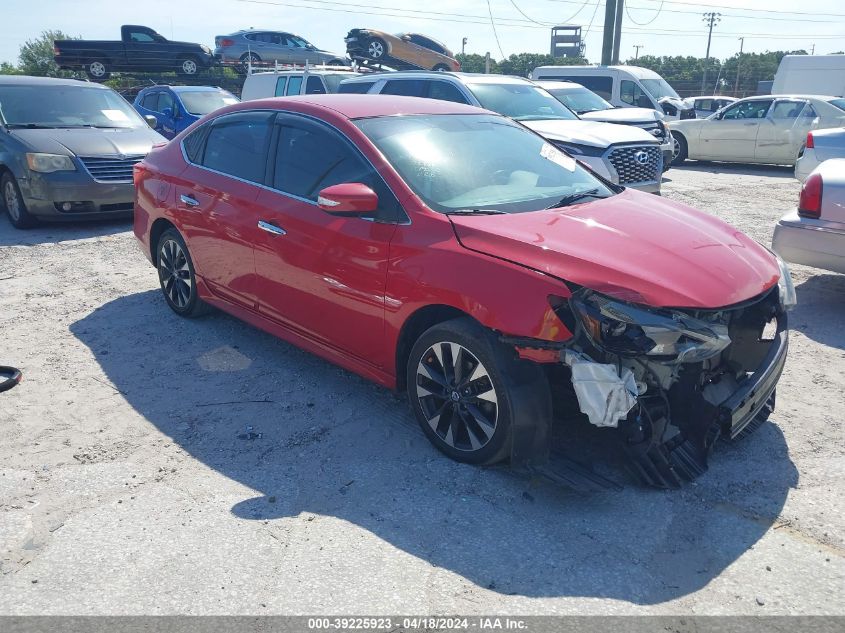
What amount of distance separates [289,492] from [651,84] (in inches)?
668

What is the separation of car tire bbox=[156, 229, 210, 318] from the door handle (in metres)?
1.19

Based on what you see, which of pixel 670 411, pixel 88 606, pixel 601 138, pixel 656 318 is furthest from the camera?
pixel 601 138

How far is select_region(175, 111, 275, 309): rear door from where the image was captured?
4.83 meters

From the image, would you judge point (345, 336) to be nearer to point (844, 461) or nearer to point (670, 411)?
point (670, 411)

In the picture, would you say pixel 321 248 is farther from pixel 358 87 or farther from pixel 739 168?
pixel 739 168

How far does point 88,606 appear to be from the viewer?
2.75m

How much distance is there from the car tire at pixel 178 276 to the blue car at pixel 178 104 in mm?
9279

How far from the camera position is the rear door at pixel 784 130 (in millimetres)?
14898

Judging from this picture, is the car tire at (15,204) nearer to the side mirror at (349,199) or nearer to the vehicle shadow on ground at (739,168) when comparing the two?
the side mirror at (349,199)

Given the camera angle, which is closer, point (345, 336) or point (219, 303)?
point (345, 336)

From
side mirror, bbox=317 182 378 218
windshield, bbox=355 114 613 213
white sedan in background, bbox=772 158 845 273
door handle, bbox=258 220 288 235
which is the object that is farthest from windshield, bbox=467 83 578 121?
side mirror, bbox=317 182 378 218

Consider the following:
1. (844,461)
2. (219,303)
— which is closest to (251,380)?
(219,303)

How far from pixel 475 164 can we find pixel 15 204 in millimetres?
7445

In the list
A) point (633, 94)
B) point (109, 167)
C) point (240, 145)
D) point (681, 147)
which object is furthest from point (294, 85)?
point (240, 145)
